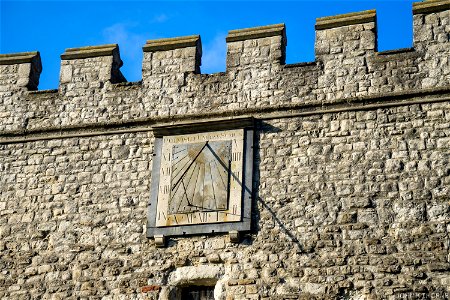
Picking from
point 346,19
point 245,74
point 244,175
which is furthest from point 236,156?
point 346,19

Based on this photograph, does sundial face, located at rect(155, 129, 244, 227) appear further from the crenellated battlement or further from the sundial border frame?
the crenellated battlement

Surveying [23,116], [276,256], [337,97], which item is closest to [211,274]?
[276,256]

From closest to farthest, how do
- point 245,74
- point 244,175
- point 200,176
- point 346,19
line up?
point 244,175 → point 200,176 → point 346,19 → point 245,74

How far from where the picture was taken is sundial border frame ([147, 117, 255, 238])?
11.3 meters

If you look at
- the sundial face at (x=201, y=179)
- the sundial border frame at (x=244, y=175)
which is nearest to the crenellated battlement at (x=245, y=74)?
the sundial border frame at (x=244, y=175)

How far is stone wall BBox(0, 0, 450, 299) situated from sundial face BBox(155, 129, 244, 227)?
0.24 m

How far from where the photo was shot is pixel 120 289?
1130 centimetres

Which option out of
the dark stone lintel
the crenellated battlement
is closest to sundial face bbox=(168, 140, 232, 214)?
the crenellated battlement

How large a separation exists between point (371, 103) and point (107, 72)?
353cm

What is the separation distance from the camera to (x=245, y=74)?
12.3 m

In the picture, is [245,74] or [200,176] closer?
[200,176]

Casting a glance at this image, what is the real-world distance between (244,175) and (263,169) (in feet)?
0.78

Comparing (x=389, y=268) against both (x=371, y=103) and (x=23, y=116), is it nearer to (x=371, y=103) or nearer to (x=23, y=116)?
(x=371, y=103)

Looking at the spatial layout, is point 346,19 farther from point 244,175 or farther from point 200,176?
point 200,176
